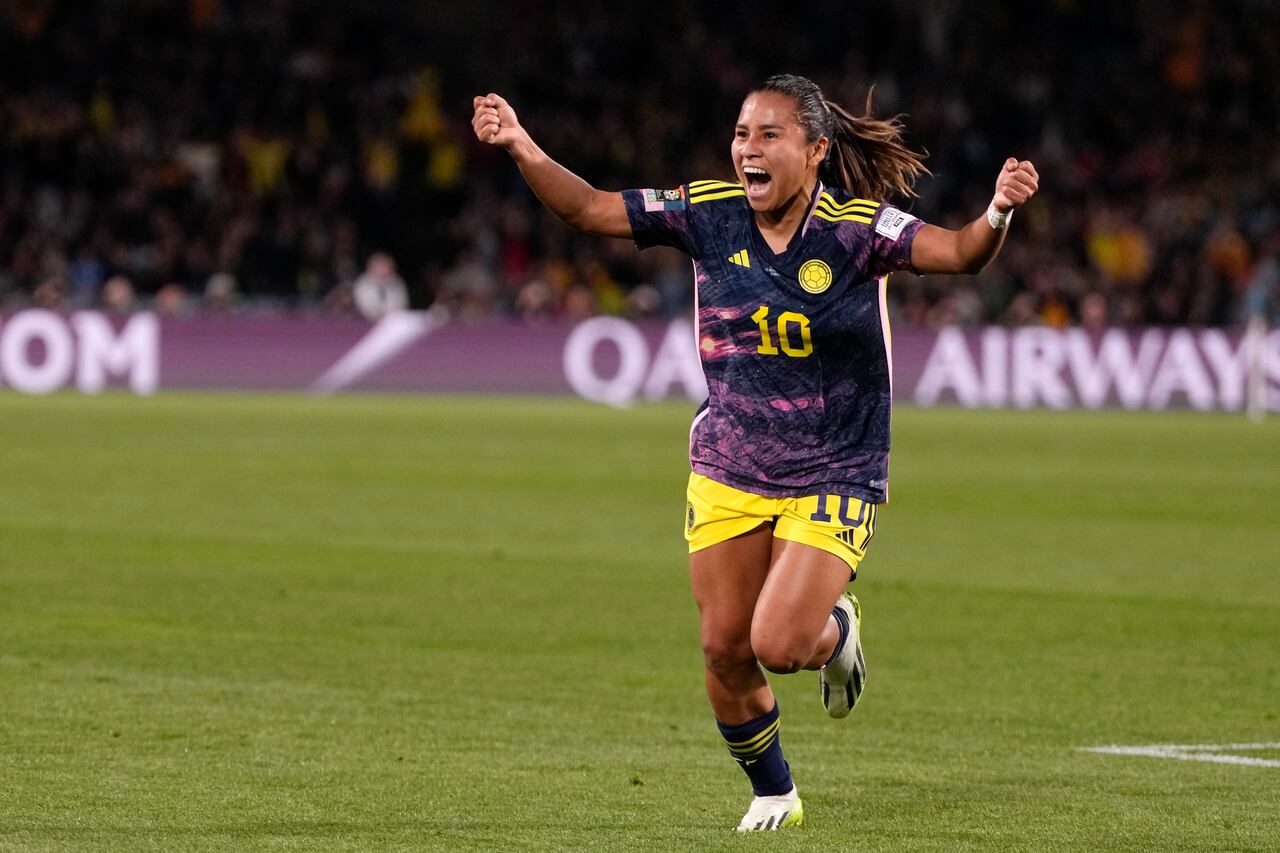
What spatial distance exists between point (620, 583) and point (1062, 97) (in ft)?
86.5

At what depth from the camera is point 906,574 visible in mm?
13430

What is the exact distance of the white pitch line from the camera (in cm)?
→ 762

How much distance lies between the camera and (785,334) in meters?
6.40

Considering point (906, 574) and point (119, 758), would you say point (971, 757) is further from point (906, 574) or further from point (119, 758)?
point (906, 574)

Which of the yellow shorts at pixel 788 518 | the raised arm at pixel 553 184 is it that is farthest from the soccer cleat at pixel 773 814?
the raised arm at pixel 553 184

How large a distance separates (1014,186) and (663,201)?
Answer: 1.08 metres

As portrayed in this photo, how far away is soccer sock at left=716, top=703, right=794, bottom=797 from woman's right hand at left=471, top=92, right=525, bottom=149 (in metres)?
1.76

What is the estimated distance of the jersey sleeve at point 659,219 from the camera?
6559 mm

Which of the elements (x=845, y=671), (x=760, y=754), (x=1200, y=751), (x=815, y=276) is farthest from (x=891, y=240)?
(x=1200, y=751)

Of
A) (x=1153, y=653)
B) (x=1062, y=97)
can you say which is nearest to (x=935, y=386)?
(x=1062, y=97)

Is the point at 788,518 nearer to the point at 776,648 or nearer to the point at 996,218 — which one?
the point at 776,648

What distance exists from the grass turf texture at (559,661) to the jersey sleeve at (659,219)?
166 centimetres

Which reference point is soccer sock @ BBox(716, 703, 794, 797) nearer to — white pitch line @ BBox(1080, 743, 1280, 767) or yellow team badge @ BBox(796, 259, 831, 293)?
yellow team badge @ BBox(796, 259, 831, 293)

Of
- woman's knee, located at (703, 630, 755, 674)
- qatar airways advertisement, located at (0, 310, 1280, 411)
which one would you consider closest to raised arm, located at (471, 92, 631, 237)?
woman's knee, located at (703, 630, 755, 674)
